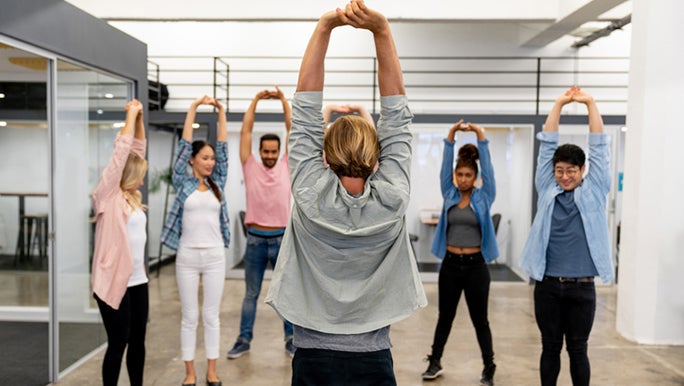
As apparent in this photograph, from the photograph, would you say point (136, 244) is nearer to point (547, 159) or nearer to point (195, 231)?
point (195, 231)

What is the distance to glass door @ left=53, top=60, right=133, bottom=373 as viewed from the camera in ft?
14.2

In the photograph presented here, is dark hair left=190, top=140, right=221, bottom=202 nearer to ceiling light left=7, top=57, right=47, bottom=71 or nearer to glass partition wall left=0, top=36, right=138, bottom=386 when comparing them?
glass partition wall left=0, top=36, right=138, bottom=386

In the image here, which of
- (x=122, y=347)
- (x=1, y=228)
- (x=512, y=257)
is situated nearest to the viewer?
(x=122, y=347)

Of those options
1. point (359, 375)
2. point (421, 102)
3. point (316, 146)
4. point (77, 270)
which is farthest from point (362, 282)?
point (421, 102)

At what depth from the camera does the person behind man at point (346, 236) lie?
64.7 inches

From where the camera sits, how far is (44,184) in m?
4.11

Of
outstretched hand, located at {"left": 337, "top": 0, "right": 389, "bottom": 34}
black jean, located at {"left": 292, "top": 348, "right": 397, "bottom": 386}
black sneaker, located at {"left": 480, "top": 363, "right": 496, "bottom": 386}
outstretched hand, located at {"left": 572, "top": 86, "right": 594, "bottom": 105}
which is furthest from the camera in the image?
black sneaker, located at {"left": 480, "top": 363, "right": 496, "bottom": 386}

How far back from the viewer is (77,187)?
15.0 ft

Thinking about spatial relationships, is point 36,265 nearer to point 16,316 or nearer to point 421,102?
point 16,316

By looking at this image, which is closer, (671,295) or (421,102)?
(671,295)

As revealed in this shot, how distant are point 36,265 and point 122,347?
4.23ft

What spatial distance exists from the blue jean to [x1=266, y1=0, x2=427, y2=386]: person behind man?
308cm

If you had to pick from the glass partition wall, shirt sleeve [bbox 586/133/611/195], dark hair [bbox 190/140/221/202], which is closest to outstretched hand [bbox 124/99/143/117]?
dark hair [bbox 190/140/221/202]

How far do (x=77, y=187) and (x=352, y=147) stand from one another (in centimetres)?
360
